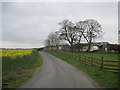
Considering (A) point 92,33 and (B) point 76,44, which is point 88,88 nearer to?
(A) point 92,33

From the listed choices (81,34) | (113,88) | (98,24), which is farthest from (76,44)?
(113,88)

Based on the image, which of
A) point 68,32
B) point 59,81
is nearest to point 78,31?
point 68,32

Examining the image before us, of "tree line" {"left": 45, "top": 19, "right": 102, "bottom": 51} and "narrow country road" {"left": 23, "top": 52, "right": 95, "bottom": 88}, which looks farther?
"tree line" {"left": 45, "top": 19, "right": 102, "bottom": 51}

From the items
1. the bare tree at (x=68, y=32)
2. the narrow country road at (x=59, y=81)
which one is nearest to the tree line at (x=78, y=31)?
the bare tree at (x=68, y=32)

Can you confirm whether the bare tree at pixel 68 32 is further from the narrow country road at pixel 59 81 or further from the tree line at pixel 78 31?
the narrow country road at pixel 59 81

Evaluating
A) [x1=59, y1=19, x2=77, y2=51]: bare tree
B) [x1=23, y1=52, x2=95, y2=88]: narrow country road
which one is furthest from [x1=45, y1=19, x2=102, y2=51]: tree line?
[x1=23, y1=52, x2=95, y2=88]: narrow country road

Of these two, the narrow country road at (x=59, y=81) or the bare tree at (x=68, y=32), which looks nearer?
the narrow country road at (x=59, y=81)

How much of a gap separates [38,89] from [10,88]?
1586 mm

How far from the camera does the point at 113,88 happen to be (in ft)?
21.5

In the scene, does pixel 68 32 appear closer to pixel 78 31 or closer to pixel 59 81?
pixel 78 31

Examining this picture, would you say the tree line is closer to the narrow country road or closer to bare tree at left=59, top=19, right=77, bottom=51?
bare tree at left=59, top=19, right=77, bottom=51

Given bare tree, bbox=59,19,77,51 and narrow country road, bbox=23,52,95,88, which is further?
bare tree, bbox=59,19,77,51

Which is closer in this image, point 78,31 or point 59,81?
point 59,81

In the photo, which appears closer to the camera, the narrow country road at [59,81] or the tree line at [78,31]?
the narrow country road at [59,81]
